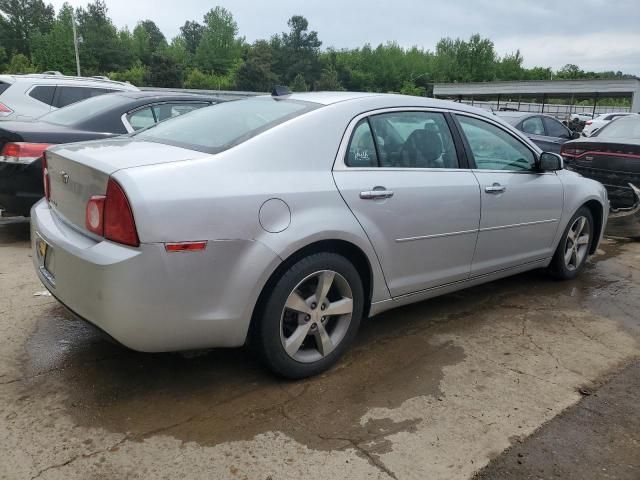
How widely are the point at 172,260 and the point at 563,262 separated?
3676 mm

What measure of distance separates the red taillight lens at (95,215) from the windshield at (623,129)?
284 inches

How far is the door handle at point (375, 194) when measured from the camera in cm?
302

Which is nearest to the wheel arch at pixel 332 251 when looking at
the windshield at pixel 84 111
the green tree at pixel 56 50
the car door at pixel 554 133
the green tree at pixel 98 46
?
the windshield at pixel 84 111

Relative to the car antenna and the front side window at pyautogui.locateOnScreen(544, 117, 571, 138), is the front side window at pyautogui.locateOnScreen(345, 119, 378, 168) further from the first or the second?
the front side window at pyautogui.locateOnScreen(544, 117, 571, 138)

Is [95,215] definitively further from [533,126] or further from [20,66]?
[20,66]

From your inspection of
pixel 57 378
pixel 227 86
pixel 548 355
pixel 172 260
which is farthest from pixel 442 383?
pixel 227 86

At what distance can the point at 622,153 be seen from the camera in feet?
22.2

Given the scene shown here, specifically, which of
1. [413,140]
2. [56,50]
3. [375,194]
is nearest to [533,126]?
[413,140]

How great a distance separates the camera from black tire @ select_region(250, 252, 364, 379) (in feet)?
8.93

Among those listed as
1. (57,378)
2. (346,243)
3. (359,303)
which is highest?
(346,243)

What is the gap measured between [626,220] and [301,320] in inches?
218

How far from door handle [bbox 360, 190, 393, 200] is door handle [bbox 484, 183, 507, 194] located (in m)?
0.96

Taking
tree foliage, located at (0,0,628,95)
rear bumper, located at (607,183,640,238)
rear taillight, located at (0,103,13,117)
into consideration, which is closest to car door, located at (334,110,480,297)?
rear bumper, located at (607,183,640,238)

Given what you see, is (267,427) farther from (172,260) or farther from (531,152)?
(531,152)
